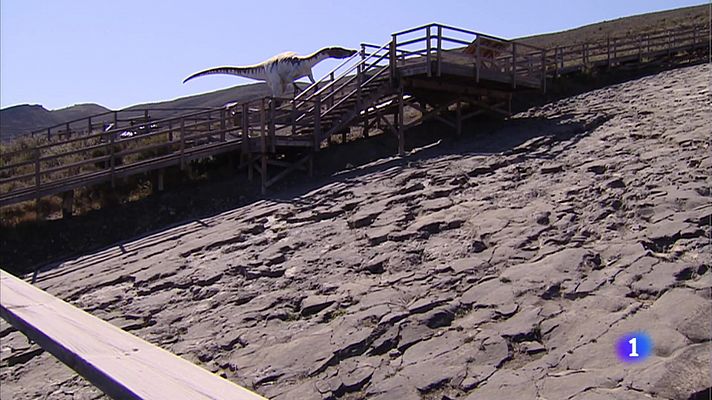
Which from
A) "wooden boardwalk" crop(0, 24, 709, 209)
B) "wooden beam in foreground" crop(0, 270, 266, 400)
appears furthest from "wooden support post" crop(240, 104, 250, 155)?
"wooden beam in foreground" crop(0, 270, 266, 400)

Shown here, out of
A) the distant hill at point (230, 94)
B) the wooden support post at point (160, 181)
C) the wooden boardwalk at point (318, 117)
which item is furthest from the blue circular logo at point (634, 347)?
the distant hill at point (230, 94)

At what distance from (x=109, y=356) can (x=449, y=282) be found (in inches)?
261

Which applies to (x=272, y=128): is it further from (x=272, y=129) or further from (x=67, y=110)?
(x=67, y=110)

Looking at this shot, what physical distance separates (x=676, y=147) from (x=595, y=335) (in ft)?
23.2

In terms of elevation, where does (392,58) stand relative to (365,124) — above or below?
above

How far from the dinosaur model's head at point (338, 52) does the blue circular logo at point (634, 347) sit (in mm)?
18345

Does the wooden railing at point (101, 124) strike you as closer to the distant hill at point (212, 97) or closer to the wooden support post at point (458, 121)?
the wooden support post at point (458, 121)

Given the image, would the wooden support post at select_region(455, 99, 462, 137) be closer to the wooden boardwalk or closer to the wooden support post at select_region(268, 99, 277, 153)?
the wooden boardwalk

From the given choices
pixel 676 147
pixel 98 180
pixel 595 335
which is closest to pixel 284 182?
pixel 98 180

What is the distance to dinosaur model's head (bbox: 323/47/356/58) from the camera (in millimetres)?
23312

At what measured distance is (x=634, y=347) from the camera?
6.04m

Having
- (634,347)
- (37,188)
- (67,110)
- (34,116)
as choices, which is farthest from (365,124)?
(67,110)

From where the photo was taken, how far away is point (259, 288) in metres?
9.80

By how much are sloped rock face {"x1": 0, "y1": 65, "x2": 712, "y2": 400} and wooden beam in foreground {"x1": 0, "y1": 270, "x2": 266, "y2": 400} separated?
4.06m
